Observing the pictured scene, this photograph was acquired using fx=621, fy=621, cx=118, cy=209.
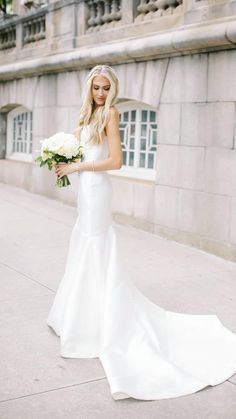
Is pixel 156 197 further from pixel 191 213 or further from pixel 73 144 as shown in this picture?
pixel 73 144

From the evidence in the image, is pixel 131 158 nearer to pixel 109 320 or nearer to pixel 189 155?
pixel 189 155

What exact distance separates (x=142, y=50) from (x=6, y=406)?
669 centimetres

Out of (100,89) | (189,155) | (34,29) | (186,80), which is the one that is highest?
(34,29)

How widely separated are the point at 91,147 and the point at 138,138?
578cm

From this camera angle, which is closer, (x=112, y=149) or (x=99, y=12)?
(x=112, y=149)

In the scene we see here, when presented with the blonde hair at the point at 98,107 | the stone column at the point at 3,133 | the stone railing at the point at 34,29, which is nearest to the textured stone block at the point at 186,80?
the blonde hair at the point at 98,107

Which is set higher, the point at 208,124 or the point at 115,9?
the point at 115,9

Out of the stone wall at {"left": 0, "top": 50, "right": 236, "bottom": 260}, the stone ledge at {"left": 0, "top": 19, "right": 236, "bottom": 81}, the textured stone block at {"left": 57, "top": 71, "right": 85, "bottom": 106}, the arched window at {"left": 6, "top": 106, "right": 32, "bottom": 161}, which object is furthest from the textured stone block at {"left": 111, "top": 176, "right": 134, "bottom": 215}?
the arched window at {"left": 6, "top": 106, "right": 32, "bottom": 161}

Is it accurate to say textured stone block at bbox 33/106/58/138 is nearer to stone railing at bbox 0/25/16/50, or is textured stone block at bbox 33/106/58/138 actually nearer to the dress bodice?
stone railing at bbox 0/25/16/50

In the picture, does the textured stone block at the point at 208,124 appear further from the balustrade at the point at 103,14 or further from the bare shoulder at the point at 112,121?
the bare shoulder at the point at 112,121

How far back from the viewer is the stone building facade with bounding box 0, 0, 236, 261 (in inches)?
314

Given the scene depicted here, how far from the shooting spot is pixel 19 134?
49.8ft

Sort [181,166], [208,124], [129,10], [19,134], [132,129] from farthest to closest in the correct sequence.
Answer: [19,134] → [132,129] → [129,10] → [181,166] → [208,124]

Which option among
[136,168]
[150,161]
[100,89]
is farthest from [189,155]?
[100,89]
